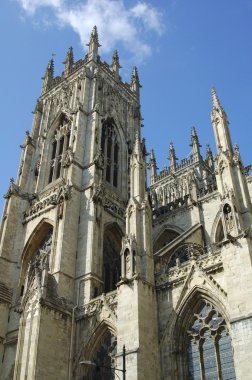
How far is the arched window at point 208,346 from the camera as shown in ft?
55.4

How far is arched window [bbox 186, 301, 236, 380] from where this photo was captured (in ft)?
55.4

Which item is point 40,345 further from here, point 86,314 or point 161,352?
point 161,352

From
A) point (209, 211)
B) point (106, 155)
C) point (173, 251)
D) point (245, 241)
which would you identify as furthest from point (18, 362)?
point (106, 155)

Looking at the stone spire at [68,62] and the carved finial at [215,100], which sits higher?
the stone spire at [68,62]

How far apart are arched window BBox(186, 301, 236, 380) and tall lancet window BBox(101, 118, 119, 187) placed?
15360 mm

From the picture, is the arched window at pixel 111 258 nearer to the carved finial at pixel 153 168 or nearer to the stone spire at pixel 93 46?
the stone spire at pixel 93 46

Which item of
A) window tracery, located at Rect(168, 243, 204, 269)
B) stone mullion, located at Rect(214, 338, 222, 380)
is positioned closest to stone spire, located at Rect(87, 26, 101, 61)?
window tracery, located at Rect(168, 243, 204, 269)

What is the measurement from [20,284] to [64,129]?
1243 cm

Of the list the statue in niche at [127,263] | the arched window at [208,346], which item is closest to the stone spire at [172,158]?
the statue in niche at [127,263]

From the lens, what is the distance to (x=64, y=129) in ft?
113

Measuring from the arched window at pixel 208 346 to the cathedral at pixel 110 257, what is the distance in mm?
39

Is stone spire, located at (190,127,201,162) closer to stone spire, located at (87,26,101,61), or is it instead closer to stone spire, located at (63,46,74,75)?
stone spire, located at (87,26,101,61)

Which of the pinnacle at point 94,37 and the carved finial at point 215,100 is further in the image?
the pinnacle at point 94,37

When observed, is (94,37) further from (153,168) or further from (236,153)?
(236,153)
